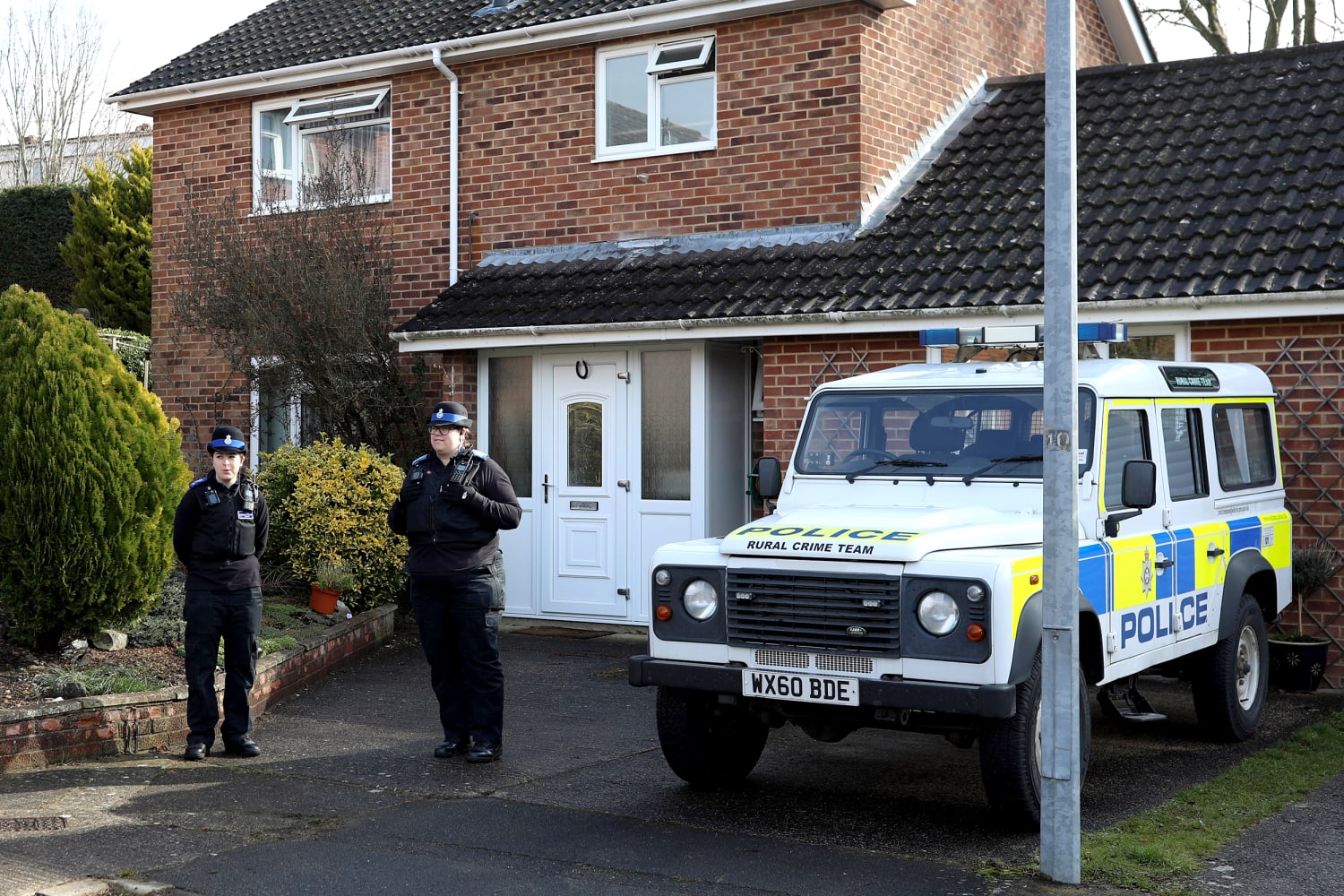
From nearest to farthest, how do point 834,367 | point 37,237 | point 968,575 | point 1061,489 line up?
point 1061,489
point 968,575
point 834,367
point 37,237

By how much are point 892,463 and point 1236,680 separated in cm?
245

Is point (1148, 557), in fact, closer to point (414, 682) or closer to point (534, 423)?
point (414, 682)

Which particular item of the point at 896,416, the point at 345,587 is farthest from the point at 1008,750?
the point at 345,587

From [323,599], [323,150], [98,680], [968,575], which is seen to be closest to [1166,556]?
[968,575]

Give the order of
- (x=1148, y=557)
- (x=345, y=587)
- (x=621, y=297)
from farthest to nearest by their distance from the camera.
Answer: (x=621, y=297)
(x=345, y=587)
(x=1148, y=557)

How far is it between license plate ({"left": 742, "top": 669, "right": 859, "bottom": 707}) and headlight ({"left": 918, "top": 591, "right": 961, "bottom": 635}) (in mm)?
397

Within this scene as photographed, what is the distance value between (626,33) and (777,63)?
150 centimetres

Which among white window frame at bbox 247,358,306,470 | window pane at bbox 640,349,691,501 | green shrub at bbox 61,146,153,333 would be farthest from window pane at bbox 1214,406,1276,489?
green shrub at bbox 61,146,153,333

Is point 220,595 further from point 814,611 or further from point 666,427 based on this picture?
point 666,427

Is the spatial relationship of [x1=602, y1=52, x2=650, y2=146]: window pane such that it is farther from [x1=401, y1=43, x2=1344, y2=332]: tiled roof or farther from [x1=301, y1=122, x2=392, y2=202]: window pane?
[x1=301, y1=122, x2=392, y2=202]: window pane

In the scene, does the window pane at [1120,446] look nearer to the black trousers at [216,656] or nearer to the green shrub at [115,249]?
the black trousers at [216,656]

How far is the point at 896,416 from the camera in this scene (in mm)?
7758

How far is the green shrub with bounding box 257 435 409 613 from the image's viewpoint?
1165 cm

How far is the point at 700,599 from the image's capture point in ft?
22.4
